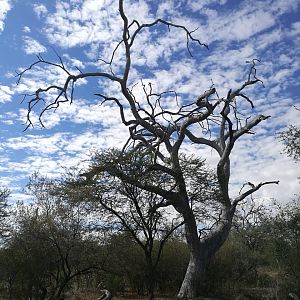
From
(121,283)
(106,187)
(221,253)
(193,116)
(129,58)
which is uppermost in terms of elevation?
(129,58)

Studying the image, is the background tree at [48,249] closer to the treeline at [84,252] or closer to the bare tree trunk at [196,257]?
the treeline at [84,252]

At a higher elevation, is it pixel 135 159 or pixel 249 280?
pixel 135 159

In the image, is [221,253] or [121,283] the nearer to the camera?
[121,283]

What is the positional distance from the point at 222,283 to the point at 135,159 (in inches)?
376

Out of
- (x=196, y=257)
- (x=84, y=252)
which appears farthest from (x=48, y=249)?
(x=196, y=257)

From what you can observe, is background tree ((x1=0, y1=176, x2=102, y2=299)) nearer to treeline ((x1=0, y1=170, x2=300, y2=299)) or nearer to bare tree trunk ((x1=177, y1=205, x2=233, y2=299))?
treeline ((x1=0, y1=170, x2=300, y2=299))

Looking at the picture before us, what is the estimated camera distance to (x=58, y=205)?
21375 millimetres

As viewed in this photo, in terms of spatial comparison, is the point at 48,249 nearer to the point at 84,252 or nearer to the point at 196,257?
the point at 84,252

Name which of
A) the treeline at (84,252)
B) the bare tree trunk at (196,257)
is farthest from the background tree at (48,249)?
the bare tree trunk at (196,257)

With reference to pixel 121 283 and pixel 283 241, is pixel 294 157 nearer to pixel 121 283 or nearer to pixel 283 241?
pixel 283 241

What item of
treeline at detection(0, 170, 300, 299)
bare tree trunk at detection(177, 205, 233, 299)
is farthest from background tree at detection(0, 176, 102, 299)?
bare tree trunk at detection(177, 205, 233, 299)

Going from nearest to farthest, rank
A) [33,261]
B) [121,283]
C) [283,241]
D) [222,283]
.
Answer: [33,261] → [283,241] → [121,283] → [222,283]

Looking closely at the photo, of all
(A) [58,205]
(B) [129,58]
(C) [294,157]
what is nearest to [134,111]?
(B) [129,58]

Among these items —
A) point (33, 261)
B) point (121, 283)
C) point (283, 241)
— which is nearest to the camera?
point (33, 261)
